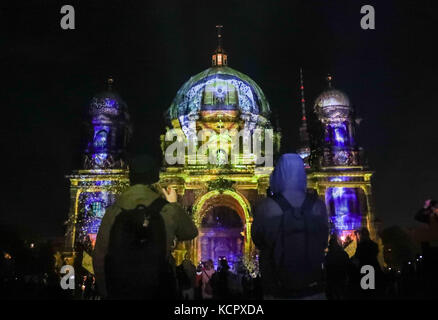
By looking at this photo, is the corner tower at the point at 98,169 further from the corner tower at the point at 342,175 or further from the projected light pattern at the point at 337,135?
the projected light pattern at the point at 337,135

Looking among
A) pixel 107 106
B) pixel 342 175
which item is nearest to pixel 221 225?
pixel 342 175

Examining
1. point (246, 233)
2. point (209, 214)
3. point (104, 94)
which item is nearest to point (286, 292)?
point (246, 233)

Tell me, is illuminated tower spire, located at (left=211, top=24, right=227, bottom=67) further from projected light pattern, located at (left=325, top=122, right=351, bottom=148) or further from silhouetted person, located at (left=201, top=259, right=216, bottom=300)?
silhouetted person, located at (left=201, top=259, right=216, bottom=300)

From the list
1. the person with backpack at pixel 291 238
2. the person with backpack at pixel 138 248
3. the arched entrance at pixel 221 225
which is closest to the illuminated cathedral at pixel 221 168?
the arched entrance at pixel 221 225

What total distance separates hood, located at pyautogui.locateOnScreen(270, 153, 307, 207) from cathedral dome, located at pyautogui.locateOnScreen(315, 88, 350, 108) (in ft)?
111

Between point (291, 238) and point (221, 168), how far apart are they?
2402 centimetres

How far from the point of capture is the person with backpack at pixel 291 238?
15.3 feet

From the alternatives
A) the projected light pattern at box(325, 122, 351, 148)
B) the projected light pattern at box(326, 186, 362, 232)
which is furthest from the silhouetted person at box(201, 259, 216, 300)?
the projected light pattern at box(325, 122, 351, 148)

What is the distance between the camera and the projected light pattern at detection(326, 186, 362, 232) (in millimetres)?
30891

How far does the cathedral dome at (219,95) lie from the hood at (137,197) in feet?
102

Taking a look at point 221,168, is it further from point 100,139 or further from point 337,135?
point 337,135
